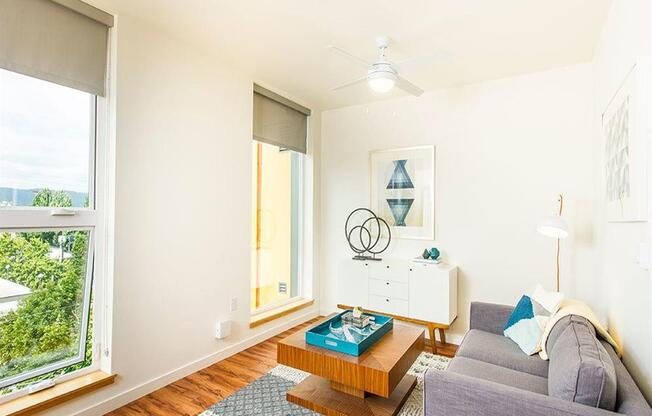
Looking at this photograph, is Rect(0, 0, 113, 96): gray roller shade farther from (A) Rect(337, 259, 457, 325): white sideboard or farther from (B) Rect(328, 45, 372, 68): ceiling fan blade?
(A) Rect(337, 259, 457, 325): white sideboard

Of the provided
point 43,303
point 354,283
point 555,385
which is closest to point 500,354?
point 555,385

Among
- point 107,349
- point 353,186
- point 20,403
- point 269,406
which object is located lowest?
point 269,406

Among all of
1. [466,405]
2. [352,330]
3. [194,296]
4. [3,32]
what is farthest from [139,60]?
[466,405]

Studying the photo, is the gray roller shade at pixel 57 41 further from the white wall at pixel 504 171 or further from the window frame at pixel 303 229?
the white wall at pixel 504 171

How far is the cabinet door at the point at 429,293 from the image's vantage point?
318 centimetres

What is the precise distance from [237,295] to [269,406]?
1.09 metres

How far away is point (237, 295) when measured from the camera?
317cm

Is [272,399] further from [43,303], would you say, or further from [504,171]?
[504,171]

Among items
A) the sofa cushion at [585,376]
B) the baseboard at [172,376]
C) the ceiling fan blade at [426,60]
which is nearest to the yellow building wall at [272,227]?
the baseboard at [172,376]

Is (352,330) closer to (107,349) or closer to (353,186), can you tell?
(107,349)

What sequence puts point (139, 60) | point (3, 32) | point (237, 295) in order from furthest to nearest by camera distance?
point (237, 295), point (139, 60), point (3, 32)

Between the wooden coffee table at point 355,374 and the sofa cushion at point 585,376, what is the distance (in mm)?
803

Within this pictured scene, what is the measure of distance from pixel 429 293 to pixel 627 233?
1.73 metres

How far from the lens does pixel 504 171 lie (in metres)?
3.26
